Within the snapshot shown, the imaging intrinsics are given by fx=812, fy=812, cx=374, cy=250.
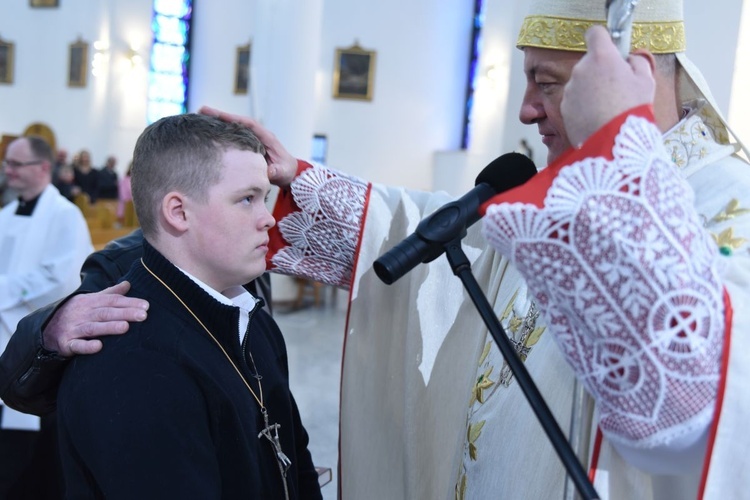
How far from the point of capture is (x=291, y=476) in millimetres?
1647

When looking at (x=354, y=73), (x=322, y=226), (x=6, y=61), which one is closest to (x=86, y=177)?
(x=6, y=61)

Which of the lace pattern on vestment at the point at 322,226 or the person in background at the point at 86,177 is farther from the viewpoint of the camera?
the person in background at the point at 86,177

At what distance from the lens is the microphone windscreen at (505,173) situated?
1342 mm

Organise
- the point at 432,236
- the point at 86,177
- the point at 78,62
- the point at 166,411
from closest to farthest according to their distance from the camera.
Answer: the point at 432,236
the point at 166,411
the point at 86,177
the point at 78,62

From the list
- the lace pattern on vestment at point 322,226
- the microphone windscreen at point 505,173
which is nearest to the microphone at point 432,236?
the microphone windscreen at point 505,173

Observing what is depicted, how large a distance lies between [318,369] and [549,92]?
580 cm

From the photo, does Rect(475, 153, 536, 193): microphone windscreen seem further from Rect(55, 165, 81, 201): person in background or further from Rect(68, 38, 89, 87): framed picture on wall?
Rect(68, 38, 89, 87): framed picture on wall

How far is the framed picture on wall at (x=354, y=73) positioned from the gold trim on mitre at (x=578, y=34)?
1547cm

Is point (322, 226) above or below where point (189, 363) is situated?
above

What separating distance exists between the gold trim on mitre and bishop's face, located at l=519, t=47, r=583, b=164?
0.06ft

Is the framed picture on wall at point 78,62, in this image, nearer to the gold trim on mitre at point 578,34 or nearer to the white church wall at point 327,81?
the white church wall at point 327,81

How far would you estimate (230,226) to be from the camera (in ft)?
5.04

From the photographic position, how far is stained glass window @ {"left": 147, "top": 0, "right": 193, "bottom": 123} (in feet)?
58.2

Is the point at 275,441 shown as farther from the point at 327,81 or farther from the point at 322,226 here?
the point at 327,81
